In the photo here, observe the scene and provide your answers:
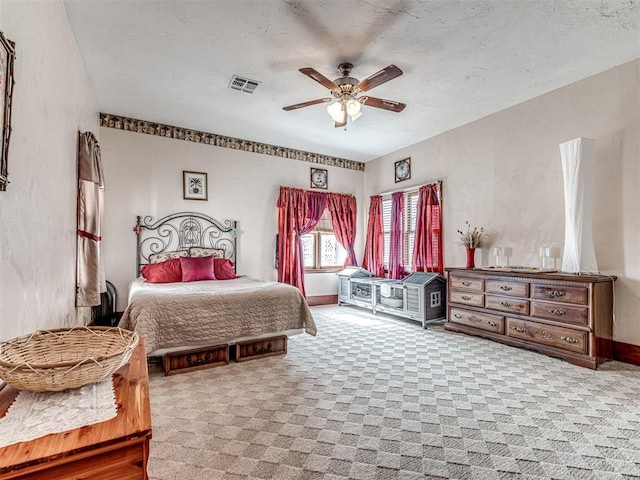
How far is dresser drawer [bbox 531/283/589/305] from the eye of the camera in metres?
3.23

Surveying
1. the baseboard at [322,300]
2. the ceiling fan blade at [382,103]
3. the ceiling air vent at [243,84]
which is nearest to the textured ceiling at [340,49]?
the ceiling air vent at [243,84]

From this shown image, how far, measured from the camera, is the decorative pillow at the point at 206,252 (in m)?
5.15

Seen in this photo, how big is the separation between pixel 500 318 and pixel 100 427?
4.08m

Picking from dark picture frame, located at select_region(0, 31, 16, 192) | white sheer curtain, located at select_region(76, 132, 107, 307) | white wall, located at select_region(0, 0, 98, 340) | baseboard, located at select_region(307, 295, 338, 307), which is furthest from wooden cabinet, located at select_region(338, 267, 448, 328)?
dark picture frame, located at select_region(0, 31, 16, 192)

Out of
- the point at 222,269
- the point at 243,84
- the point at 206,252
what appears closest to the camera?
the point at 243,84

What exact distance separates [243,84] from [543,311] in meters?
4.02

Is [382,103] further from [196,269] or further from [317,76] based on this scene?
[196,269]

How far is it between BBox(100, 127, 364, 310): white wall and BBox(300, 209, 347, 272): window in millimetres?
218

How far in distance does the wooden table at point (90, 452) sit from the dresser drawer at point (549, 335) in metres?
3.76

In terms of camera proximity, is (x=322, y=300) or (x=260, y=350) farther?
(x=322, y=300)

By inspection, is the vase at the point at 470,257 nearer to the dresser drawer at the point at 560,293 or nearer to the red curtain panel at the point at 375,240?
the dresser drawer at the point at 560,293

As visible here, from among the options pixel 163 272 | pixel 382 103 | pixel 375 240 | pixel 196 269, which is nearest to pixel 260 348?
pixel 196 269

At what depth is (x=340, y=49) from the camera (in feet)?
10.2

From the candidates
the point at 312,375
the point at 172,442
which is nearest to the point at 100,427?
the point at 172,442
